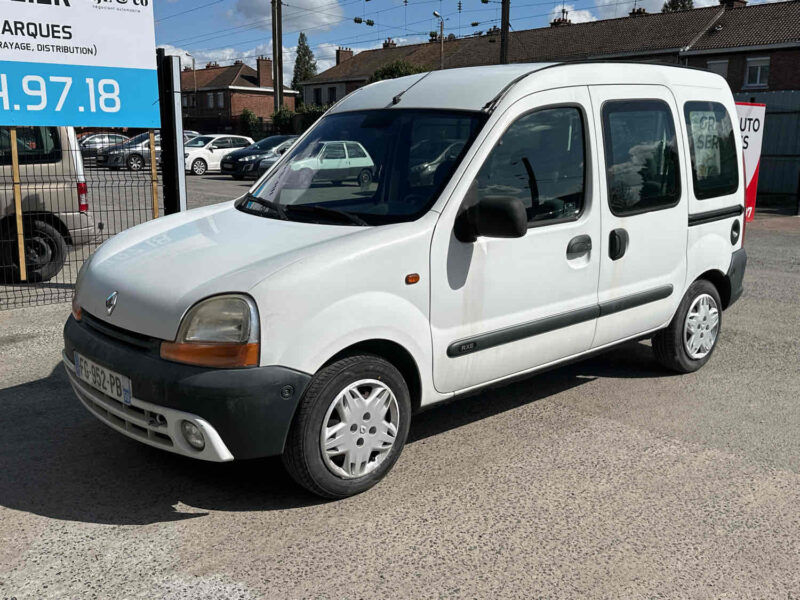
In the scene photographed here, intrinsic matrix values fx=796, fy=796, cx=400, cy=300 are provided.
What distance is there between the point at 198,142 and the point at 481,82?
86.2 ft

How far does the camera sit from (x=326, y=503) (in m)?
3.66

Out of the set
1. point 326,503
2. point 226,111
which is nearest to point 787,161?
point 326,503

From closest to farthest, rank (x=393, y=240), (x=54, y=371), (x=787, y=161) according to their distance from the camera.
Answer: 1. (x=393, y=240)
2. (x=54, y=371)
3. (x=787, y=161)

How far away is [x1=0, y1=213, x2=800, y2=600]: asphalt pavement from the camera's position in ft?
9.95

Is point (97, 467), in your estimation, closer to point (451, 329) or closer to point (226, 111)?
point (451, 329)

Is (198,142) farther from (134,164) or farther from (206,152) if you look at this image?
(134,164)

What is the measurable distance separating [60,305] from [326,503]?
5.01 m

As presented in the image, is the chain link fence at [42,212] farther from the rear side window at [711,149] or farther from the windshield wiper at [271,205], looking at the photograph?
the rear side window at [711,149]

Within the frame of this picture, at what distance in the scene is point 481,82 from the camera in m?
4.30

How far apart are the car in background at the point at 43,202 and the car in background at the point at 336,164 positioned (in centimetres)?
478

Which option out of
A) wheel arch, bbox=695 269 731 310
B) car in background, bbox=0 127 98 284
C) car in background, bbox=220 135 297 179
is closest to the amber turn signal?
wheel arch, bbox=695 269 731 310

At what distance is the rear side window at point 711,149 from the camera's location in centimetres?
525

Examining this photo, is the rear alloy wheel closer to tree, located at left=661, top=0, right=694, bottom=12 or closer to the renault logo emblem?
the renault logo emblem

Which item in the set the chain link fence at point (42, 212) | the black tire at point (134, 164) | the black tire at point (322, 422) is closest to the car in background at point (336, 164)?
the black tire at point (322, 422)
